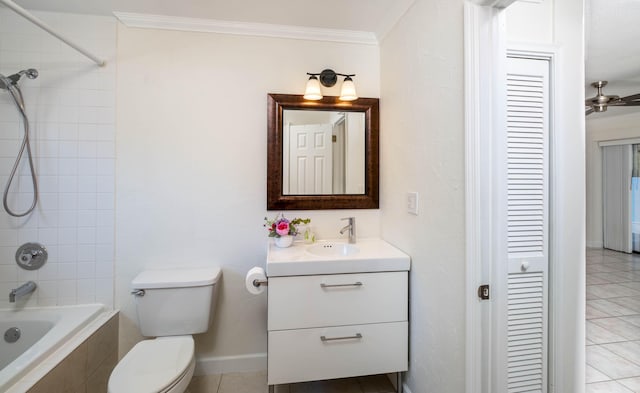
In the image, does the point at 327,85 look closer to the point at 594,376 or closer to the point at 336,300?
the point at 336,300

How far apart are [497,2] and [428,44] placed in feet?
1.23

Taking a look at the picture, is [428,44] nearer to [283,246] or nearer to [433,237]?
[433,237]

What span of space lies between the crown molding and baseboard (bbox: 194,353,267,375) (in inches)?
87.0

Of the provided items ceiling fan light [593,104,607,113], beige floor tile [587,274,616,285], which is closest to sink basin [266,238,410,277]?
ceiling fan light [593,104,607,113]

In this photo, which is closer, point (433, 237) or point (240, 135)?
point (433, 237)

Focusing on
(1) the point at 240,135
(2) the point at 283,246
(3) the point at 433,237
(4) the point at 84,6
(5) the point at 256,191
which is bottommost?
(2) the point at 283,246

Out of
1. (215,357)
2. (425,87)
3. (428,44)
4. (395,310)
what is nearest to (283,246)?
(395,310)

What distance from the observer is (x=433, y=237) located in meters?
1.34

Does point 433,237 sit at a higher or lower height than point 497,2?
lower

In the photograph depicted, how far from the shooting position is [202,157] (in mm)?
1869

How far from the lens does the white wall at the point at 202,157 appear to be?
181 centimetres

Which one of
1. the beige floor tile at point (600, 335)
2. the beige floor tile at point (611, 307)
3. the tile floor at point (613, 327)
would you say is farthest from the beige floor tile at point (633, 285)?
the beige floor tile at point (600, 335)

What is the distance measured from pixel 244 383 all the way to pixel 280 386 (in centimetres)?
24

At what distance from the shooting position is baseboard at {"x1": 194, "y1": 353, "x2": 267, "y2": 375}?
1.87 meters
